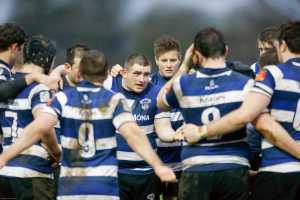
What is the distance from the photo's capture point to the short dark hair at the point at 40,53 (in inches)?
357

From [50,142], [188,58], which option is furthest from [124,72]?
[50,142]

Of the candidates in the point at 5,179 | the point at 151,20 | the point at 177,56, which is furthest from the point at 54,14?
the point at 5,179

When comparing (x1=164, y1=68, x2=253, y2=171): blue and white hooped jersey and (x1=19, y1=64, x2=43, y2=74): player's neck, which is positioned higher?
(x1=19, y1=64, x2=43, y2=74): player's neck

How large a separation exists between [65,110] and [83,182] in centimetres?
63

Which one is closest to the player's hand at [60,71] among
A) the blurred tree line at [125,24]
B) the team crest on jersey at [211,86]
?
the team crest on jersey at [211,86]

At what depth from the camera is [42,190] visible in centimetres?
923

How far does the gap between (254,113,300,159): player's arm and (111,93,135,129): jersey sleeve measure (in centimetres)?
109

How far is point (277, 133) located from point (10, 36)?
3027 mm

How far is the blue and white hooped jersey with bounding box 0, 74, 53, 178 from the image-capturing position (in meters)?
8.87

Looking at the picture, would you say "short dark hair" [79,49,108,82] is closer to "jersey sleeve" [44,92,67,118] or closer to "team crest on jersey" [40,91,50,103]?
"jersey sleeve" [44,92,67,118]

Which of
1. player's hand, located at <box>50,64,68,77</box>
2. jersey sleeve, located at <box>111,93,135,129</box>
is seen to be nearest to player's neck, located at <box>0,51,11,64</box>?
player's hand, located at <box>50,64,68,77</box>

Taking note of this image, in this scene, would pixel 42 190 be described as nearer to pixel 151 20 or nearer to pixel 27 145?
pixel 27 145

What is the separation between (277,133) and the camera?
8016 millimetres

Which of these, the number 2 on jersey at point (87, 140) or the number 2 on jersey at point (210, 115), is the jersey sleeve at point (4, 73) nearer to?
the number 2 on jersey at point (87, 140)
